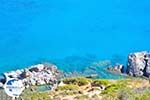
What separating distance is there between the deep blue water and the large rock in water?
671 centimetres

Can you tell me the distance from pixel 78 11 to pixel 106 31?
21.1 feet

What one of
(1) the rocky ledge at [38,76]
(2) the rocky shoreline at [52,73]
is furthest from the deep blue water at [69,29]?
(1) the rocky ledge at [38,76]

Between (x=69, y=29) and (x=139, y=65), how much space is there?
17578mm

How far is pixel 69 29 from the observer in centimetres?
6234

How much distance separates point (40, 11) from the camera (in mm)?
67812

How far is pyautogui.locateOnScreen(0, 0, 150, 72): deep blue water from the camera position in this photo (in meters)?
55.6

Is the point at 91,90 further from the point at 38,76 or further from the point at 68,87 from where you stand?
the point at 38,76

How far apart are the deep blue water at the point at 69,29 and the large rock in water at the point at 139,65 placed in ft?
22.0

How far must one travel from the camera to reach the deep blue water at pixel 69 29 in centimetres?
5556

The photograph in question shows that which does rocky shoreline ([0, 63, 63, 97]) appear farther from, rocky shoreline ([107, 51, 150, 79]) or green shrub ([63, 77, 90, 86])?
rocky shoreline ([107, 51, 150, 79])

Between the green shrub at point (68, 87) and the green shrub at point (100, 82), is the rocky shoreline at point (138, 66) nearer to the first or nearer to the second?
the green shrub at point (100, 82)

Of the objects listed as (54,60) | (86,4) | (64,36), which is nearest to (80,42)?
(64,36)

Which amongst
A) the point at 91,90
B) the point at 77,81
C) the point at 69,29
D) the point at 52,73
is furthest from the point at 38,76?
the point at 69,29

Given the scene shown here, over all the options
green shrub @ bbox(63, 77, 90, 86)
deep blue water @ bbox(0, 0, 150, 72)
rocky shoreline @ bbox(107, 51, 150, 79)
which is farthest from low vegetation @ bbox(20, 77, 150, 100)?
deep blue water @ bbox(0, 0, 150, 72)
